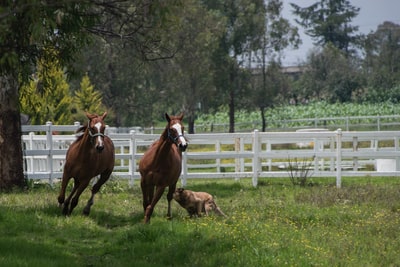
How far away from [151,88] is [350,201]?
4894 centimetres

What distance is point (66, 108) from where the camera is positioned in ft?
129

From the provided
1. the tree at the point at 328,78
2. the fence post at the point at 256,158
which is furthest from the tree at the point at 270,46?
the fence post at the point at 256,158

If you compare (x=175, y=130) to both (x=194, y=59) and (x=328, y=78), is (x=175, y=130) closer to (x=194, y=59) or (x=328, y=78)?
(x=194, y=59)

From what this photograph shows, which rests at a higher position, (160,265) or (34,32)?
(34,32)

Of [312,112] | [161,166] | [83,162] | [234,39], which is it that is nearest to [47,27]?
[161,166]

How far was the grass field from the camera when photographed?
30.7 ft

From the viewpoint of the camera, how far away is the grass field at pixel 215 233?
9352mm

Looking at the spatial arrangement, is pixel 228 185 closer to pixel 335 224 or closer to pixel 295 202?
pixel 295 202

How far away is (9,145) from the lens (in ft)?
56.8

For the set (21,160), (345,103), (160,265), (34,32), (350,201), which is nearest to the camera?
(34,32)

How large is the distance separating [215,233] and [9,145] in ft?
27.9

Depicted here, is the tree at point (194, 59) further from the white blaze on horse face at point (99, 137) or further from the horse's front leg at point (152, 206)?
the horse's front leg at point (152, 206)

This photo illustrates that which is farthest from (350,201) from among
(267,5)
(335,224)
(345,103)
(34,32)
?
(345,103)

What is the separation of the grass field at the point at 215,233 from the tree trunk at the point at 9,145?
125 centimetres
